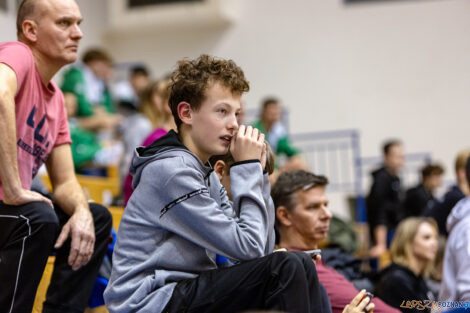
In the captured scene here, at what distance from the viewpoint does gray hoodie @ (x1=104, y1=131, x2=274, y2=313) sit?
2070 mm

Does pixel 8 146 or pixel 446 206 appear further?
pixel 446 206

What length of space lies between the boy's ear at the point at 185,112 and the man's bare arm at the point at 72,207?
2.20ft

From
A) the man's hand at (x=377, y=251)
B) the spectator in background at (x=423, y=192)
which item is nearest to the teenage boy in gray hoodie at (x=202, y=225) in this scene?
the man's hand at (x=377, y=251)

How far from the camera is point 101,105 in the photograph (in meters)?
7.62

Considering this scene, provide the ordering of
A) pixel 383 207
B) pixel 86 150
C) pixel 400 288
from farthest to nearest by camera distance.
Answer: pixel 383 207, pixel 86 150, pixel 400 288

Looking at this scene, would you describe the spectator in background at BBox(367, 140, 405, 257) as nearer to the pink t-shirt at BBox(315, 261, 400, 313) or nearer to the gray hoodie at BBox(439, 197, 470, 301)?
the gray hoodie at BBox(439, 197, 470, 301)

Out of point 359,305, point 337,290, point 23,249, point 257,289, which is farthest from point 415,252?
point 23,249

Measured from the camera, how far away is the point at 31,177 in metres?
2.76

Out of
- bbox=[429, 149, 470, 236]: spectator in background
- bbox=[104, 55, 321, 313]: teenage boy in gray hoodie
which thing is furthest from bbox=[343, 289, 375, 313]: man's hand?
bbox=[429, 149, 470, 236]: spectator in background

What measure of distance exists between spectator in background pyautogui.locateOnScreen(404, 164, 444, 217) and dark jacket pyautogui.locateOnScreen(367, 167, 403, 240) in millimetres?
205

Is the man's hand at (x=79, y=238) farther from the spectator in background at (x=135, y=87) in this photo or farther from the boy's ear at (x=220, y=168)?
the spectator in background at (x=135, y=87)

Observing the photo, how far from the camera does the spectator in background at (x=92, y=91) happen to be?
22.9 feet

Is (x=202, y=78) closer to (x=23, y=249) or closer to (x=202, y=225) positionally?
(x=202, y=225)

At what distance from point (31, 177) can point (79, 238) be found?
34 cm
